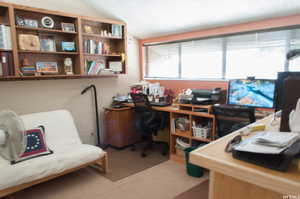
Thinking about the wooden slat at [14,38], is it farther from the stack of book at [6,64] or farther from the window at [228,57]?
the window at [228,57]

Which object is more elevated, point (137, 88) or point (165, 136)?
point (137, 88)

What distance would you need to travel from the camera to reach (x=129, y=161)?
302 centimetres

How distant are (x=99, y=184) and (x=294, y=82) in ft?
7.23

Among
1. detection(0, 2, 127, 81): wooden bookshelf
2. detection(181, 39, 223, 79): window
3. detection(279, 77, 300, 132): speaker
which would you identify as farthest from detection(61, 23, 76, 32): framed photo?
detection(279, 77, 300, 132): speaker

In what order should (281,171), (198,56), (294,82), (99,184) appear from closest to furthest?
(281,171) < (294,82) < (99,184) < (198,56)

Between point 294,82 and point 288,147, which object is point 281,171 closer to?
point 288,147

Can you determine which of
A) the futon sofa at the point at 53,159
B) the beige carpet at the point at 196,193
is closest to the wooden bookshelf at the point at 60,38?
the futon sofa at the point at 53,159

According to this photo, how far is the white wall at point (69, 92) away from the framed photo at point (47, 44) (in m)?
0.47

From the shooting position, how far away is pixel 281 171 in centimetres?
75

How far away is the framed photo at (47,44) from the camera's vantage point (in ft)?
9.25

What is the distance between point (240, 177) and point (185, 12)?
2586 mm

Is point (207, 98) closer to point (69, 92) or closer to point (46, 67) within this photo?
point (69, 92)

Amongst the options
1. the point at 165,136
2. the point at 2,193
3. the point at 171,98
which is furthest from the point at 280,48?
the point at 2,193

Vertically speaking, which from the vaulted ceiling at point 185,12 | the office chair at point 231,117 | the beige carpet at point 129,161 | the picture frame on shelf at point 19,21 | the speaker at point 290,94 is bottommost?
the beige carpet at point 129,161
